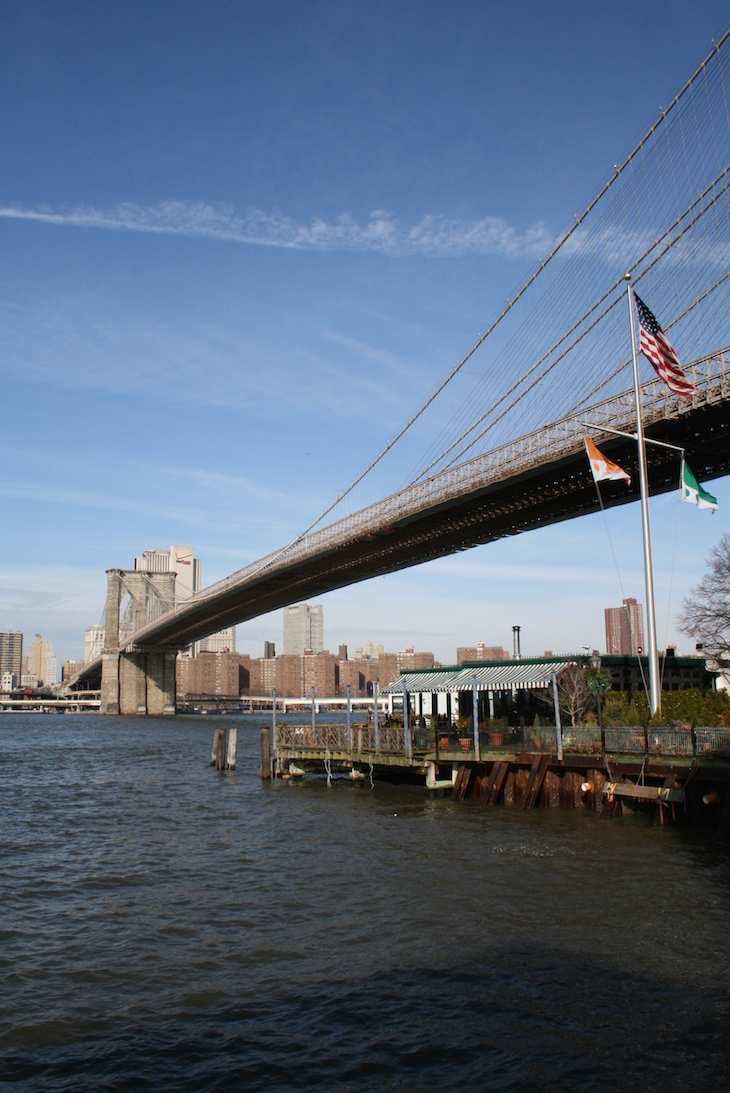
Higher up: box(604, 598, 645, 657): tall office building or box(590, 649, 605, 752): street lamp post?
box(604, 598, 645, 657): tall office building

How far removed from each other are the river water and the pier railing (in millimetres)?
1891

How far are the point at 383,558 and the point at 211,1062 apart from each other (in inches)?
2226

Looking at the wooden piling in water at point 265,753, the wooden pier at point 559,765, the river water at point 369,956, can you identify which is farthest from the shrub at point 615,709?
the wooden piling in water at point 265,753

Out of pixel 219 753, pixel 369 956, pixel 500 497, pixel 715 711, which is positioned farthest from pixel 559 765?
pixel 500 497

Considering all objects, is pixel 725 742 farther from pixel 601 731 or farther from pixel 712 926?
pixel 712 926

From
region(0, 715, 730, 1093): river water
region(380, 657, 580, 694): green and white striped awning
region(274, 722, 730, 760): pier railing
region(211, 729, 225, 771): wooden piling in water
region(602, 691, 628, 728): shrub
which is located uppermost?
region(380, 657, 580, 694): green and white striped awning

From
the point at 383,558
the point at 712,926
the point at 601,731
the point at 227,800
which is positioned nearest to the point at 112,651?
the point at 383,558

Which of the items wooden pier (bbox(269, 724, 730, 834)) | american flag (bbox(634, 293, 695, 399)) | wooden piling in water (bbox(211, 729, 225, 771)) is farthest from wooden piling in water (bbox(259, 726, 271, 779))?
american flag (bbox(634, 293, 695, 399))

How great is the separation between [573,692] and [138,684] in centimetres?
9610

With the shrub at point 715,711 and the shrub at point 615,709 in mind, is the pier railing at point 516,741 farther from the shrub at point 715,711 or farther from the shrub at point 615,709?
the shrub at point 615,709

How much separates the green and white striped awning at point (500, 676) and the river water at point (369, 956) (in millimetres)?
8590

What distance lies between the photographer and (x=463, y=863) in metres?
17.5

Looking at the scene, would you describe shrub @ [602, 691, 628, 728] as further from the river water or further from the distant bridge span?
the distant bridge span

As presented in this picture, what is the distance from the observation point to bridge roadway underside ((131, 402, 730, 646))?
34.0m
